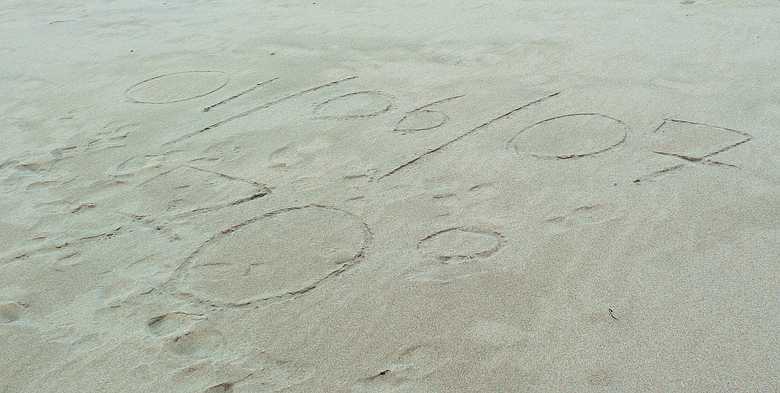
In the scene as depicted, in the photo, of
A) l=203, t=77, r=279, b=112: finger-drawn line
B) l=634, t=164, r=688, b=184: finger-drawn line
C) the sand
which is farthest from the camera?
l=203, t=77, r=279, b=112: finger-drawn line

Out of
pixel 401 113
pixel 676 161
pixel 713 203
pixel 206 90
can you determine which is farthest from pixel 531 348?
pixel 206 90

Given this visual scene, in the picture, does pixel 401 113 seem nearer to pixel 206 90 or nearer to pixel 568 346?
pixel 206 90

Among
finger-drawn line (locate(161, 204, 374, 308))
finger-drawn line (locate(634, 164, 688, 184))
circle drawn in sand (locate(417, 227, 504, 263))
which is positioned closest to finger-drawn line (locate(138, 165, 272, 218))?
finger-drawn line (locate(161, 204, 374, 308))

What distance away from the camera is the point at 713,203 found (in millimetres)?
2287

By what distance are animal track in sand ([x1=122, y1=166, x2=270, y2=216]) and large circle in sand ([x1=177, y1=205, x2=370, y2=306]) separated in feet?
0.70

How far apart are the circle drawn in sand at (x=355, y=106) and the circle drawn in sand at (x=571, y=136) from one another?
2.36 ft

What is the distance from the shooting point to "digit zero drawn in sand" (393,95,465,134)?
3.11 meters

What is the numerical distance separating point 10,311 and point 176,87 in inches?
80.6

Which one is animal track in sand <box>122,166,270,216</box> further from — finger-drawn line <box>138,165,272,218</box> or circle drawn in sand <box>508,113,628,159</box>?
circle drawn in sand <box>508,113,628,159</box>

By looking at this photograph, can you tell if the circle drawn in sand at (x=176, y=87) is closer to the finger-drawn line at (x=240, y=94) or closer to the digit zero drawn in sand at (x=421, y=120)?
the finger-drawn line at (x=240, y=94)

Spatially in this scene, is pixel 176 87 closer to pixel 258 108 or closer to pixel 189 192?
pixel 258 108

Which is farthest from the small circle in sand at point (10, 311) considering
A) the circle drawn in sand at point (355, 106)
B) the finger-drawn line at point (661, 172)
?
the finger-drawn line at point (661, 172)

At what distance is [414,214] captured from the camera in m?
2.45

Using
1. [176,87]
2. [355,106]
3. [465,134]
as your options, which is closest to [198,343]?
[465,134]
